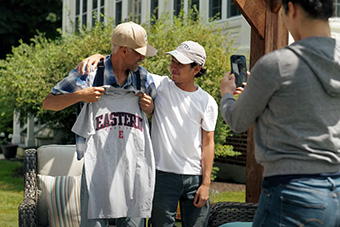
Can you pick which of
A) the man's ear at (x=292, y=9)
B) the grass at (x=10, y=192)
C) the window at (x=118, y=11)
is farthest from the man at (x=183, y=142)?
the window at (x=118, y=11)

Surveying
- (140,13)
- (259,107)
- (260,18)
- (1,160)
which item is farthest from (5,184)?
(259,107)

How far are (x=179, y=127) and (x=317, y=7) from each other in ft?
4.99

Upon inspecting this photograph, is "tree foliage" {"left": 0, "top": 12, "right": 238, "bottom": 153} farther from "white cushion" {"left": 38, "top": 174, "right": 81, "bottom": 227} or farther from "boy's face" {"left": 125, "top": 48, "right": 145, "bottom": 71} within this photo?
"boy's face" {"left": 125, "top": 48, "right": 145, "bottom": 71}

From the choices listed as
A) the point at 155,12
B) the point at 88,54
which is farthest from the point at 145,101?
the point at 155,12

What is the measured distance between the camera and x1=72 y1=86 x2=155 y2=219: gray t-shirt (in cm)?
337

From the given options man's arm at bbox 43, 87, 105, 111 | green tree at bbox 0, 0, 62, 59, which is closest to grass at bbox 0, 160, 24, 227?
man's arm at bbox 43, 87, 105, 111

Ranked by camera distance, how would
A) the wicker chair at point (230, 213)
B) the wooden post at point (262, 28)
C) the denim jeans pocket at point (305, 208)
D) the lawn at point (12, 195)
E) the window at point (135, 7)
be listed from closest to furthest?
the denim jeans pocket at point (305, 208), the wicker chair at point (230, 213), the wooden post at point (262, 28), the lawn at point (12, 195), the window at point (135, 7)

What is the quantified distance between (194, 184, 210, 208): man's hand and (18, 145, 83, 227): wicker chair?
1.38 m

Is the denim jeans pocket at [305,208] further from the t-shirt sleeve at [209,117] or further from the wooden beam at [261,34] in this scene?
the wooden beam at [261,34]

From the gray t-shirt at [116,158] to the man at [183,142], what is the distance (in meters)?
0.13

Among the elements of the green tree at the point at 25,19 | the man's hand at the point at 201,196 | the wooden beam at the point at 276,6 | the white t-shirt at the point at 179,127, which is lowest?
the man's hand at the point at 201,196

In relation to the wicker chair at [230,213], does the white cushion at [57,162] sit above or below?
above

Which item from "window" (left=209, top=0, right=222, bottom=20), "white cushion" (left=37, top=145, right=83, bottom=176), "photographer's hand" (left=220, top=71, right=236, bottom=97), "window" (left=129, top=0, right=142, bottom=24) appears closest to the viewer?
"photographer's hand" (left=220, top=71, right=236, bottom=97)

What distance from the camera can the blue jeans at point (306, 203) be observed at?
2.22 meters
